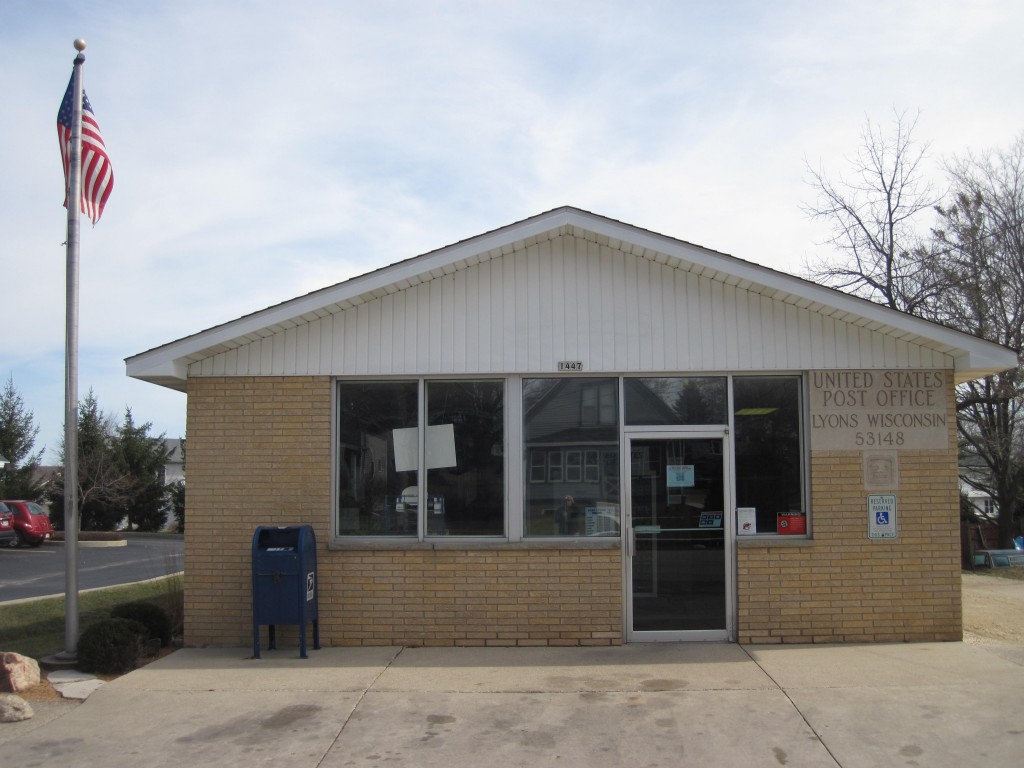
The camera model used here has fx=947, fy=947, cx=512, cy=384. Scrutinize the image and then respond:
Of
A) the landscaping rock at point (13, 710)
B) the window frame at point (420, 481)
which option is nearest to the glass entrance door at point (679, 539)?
the window frame at point (420, 481)

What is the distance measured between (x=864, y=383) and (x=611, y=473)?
2.69 m

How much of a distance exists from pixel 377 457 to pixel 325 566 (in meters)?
1.19

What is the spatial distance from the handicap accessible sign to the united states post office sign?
0.50 meters

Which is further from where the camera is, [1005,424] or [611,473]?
[1005,424]

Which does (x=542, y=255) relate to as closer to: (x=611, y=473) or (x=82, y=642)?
(x=611, y=473)

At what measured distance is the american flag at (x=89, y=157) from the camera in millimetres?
9461

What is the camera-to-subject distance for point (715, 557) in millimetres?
9414

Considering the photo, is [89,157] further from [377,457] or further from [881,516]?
[881,516]

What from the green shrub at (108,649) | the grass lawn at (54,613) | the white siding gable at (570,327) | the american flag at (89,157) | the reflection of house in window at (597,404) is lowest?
the grass lawn at (54,613)

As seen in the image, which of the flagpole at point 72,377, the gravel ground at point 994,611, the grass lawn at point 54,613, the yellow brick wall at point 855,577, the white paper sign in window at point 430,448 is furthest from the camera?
the grass lawn at point 54,613

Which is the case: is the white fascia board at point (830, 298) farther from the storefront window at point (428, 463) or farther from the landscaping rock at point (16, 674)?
the landscaping rock at point (16, 674)

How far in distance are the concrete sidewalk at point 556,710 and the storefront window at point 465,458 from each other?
4.25 ft

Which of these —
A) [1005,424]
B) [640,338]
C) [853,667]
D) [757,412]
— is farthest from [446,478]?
[1005,424]

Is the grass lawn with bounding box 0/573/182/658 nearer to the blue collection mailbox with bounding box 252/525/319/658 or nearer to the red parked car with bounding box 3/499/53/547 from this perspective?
the blue collection mailbox with bounding box 252/525/319/658
